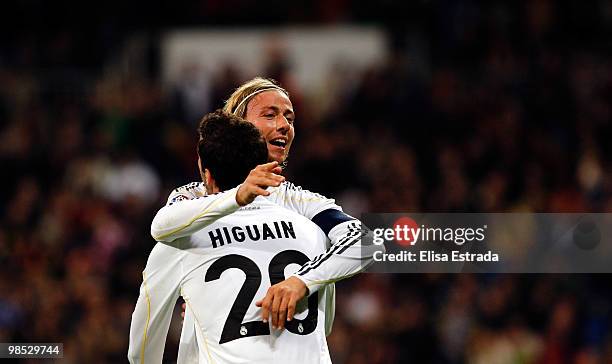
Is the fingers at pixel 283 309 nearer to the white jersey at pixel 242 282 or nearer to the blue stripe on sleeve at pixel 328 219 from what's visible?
→ the white jersey at pixel 242 282

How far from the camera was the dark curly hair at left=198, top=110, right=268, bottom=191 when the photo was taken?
3.81 m

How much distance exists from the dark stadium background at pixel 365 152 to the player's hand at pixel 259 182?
5.45 m

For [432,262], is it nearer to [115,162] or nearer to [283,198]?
[283,198]

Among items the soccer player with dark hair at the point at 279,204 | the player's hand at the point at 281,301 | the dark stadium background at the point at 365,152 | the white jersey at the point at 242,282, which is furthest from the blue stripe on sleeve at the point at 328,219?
the dark stadium background at the point at 365,152

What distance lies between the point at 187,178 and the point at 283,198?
727 cm

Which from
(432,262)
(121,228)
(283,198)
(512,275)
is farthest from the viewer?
(121,228)

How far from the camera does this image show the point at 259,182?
11.6 ft

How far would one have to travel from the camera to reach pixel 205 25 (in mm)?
14180

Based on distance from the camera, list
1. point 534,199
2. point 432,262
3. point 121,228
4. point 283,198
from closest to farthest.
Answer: point 283,198 < point 432,262 < point 534,199 < point 121,228

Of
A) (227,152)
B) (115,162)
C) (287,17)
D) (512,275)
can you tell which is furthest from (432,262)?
(287,17)

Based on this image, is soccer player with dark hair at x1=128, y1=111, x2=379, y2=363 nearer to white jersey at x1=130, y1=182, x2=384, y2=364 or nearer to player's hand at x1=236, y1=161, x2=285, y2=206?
white jersey at x1=130, y1=182, x2=384, y2=364

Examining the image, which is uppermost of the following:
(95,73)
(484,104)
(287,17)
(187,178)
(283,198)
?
(287,17)

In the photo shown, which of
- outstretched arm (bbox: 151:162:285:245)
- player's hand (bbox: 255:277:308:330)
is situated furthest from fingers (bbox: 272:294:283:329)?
outstretched arm (bbox: 151:162:285:245)

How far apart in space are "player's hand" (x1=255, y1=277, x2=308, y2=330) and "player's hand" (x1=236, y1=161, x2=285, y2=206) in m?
0.37
